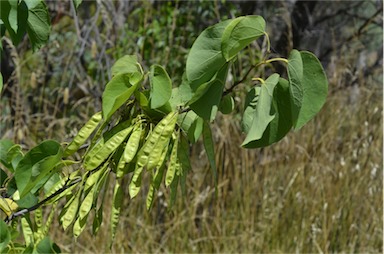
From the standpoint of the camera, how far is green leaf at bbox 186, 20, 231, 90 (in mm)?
828

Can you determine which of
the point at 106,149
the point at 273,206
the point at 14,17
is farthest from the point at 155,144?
the point at 273,206

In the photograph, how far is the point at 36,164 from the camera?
2.98 ft

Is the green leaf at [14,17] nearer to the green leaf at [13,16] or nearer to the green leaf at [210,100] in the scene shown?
the green leaf at [13,16]

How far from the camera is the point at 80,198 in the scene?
940mm

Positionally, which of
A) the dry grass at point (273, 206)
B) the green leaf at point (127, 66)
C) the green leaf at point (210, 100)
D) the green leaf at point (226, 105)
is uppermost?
the green leaf at point (127, 66)

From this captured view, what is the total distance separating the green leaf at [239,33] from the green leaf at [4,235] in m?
0.42

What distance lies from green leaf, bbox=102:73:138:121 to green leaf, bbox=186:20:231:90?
0.26ft

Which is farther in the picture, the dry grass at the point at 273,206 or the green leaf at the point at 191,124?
the dry grass at the point at 273,206

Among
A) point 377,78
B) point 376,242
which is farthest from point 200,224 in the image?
point 377,78

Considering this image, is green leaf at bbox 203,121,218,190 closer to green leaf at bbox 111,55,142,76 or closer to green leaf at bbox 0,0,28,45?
green leaf at bbox 111,55,142,76

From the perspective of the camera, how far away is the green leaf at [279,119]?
0.83 metres

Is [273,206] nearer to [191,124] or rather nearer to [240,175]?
[240,175]

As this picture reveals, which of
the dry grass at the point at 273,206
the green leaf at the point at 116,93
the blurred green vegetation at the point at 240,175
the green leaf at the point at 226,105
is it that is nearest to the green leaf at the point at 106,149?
the green leaf at the point at 116,93

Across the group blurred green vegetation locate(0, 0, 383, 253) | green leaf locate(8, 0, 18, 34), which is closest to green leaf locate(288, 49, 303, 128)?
green leaf locate(8, 0, 18, 34)
